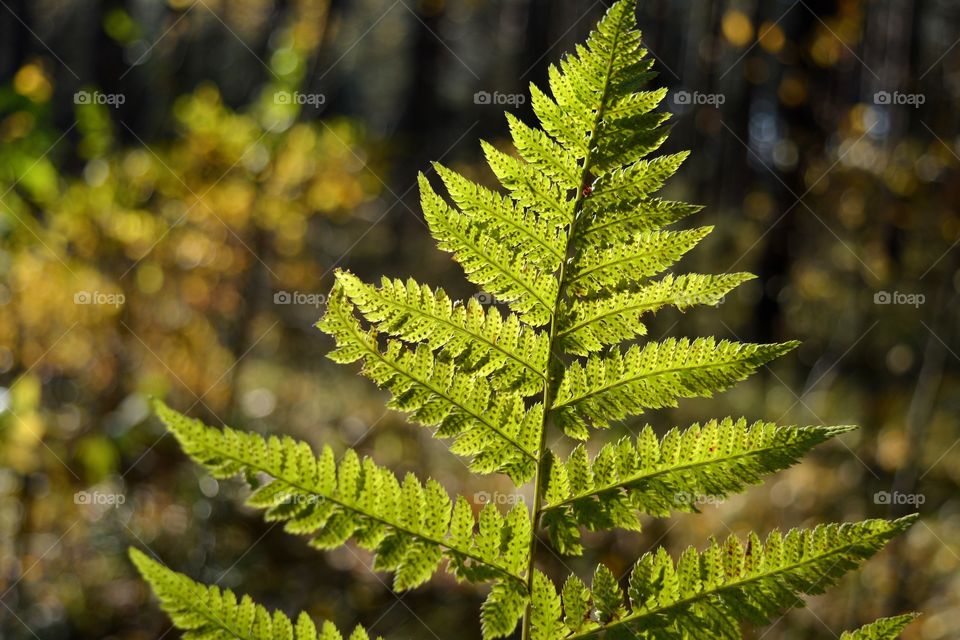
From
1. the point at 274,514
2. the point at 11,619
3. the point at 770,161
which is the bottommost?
the point at 11,619

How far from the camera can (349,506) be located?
28.6 inches

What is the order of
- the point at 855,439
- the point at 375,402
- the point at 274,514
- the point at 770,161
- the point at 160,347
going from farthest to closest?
1. the point at 770,161
2. the point at 375,402
3. the point at 855,439
4. the point at 160,347
5. the point at 274,514

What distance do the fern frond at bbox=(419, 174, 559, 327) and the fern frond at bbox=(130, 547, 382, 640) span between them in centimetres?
34

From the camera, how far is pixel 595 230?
808 millimetres

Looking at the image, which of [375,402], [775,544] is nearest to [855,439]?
[375,402]

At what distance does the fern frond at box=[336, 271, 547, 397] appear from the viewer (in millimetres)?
799

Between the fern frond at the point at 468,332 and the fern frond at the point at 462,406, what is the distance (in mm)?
17

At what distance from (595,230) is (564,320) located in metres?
0.09

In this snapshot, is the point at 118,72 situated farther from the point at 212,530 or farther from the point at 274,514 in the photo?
the point at 274,514
